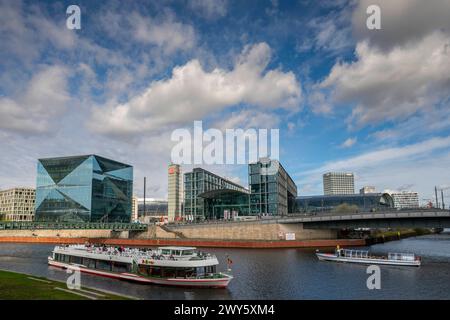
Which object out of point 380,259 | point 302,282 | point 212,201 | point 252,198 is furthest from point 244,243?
point 212,201

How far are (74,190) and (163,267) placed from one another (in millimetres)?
147456

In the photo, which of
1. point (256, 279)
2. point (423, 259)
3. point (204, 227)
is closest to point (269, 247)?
point (204, 227)

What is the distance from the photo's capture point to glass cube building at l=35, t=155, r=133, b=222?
178500mm

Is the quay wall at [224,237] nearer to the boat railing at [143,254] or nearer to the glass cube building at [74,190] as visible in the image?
the glass cube building at [74,190]

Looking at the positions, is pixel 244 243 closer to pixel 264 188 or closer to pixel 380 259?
pixel 380 259

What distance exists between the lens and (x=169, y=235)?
12269cm

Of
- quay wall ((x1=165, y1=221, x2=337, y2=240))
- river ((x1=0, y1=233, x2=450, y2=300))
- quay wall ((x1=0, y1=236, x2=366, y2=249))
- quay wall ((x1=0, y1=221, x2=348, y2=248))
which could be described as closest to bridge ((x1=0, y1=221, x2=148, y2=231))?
quay wall ((x1=0, y1=221, x2=348, y2=248))

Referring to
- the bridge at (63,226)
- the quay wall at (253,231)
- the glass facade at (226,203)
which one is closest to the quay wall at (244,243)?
the bridge at (63,226)

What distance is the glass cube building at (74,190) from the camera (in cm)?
17850

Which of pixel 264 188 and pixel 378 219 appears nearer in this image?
pixel 378 219

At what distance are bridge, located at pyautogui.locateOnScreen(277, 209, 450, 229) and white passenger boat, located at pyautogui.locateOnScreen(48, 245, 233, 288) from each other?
56.6 meters

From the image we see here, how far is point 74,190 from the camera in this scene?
180250 millimetres
